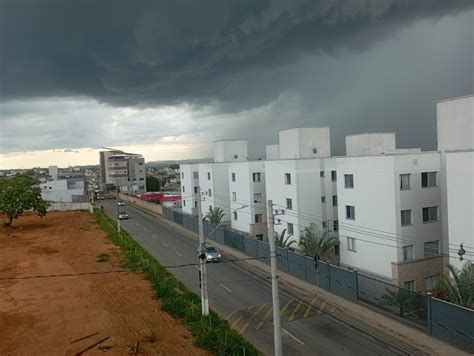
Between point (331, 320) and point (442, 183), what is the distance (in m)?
12.2

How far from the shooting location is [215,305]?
25359 millimetres

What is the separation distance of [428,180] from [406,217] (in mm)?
2995

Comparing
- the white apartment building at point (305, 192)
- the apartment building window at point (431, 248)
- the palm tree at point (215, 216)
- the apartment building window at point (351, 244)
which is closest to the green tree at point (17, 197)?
the palm tree at point (215, 216)

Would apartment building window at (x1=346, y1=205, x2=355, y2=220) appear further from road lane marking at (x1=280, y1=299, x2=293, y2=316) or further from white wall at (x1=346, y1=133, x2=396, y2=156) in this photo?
white wall at (x1=346, y1=133, x2=396, y2=156)

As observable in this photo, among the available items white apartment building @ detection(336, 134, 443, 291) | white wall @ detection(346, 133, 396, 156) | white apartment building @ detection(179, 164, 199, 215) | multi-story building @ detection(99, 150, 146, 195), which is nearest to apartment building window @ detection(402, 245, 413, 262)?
white apartment building @ detection(336, 134, 443, 291)

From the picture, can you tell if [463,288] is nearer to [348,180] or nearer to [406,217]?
[406,217]

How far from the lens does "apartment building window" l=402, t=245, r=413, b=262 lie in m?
27.0

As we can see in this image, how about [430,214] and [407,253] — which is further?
[430,214]

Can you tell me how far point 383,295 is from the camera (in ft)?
77.9

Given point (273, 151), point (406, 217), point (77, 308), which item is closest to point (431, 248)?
point (406, 217)

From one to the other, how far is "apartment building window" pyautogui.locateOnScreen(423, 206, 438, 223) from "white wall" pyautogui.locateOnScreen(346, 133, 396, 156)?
34.1 feet

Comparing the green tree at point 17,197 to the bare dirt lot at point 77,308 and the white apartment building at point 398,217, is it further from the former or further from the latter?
the white apartment building at point 398,217

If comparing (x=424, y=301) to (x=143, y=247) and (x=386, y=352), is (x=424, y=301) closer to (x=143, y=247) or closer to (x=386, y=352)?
(x=386, y=352)

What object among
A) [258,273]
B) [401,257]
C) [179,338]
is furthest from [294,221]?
[179,338]
